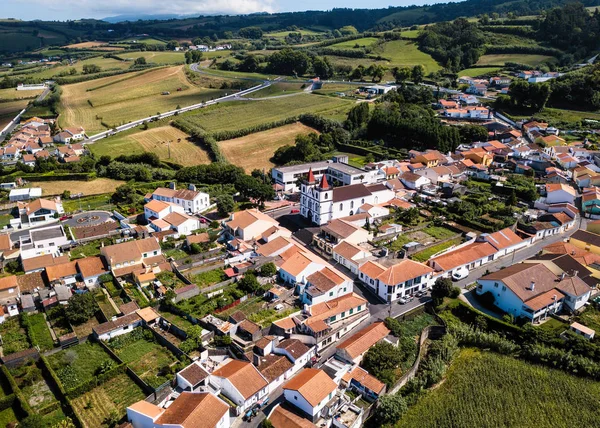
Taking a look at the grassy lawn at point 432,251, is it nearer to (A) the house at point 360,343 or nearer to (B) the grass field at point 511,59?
(A) the house at point 360,343

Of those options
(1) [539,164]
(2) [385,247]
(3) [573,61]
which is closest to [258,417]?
(2) [385,247]

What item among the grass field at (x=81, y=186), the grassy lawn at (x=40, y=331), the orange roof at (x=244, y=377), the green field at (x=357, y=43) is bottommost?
the grass field at (x=81, y=186)

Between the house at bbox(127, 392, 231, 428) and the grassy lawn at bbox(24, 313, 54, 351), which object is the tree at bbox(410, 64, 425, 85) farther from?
the house at bbox(127, 392, 231, 428)

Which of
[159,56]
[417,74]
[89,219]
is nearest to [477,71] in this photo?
[417,74]

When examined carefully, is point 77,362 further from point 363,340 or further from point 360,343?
point 363,340

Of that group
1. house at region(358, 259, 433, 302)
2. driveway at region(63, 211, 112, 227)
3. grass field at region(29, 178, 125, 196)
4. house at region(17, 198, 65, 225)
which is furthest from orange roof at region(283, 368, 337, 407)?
grass field at region(29, 178, 125, 196)

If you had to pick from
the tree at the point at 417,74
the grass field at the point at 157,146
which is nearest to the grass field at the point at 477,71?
the tree at the point at 417,74

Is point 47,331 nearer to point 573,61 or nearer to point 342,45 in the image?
point 573,61
